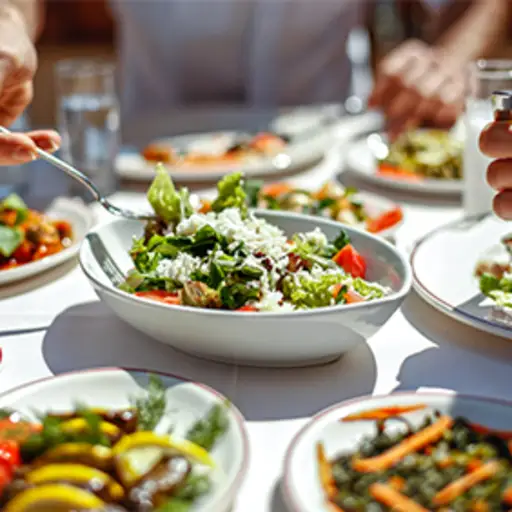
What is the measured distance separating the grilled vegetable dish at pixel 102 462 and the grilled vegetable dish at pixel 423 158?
1442 millimetres

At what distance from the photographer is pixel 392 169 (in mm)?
2209

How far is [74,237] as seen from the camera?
5.45 feet

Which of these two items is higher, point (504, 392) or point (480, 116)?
point (480, 116)

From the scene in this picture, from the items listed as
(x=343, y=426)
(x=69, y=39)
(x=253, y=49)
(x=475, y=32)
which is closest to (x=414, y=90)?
(x=475, y=32)

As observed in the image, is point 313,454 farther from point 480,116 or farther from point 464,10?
point 464,10

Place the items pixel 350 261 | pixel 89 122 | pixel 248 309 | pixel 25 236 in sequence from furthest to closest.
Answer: pixel 89 122
pixel 25 236
pixel 350 261
pixel 248 309

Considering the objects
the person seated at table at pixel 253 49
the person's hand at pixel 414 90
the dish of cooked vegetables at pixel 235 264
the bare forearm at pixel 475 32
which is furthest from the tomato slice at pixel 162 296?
the bare forearm at pixel 475 32

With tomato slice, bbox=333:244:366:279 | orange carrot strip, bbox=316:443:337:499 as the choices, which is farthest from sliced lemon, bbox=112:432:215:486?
tomato slice, bbox=333:244:366:279

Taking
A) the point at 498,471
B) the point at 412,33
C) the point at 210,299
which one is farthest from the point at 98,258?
the point at 412,33

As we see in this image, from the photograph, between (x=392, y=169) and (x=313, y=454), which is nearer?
(x=313, y=454)

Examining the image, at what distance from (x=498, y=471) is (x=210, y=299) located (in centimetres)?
49

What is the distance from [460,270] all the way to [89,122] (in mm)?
1209

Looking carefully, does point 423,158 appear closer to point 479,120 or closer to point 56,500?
point 479,120

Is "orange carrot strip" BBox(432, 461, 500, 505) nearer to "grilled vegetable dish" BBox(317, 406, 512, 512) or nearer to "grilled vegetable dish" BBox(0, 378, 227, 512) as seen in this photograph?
"grilled vegetable dish" BBox(317, 406, 512, 512)
